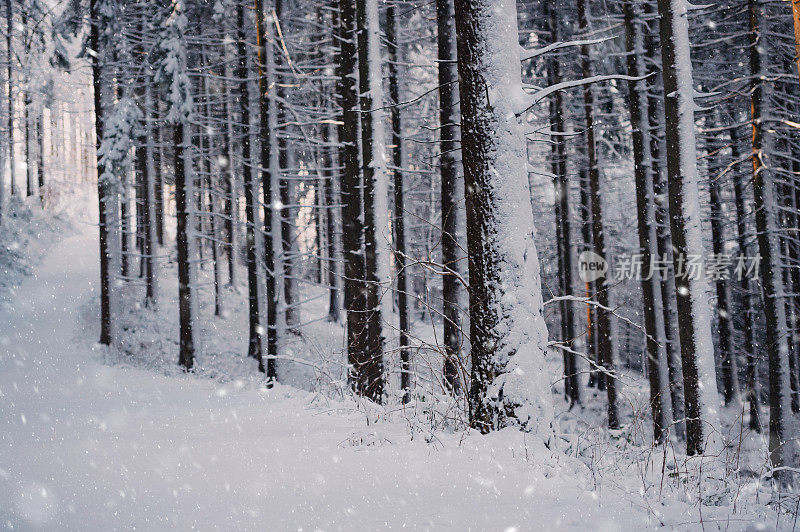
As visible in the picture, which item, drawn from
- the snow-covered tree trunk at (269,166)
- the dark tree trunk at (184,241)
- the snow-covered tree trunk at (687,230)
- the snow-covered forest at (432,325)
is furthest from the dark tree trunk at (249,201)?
the snow-covered tree trunk at (687,230)

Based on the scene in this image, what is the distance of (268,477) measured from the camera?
11.0 feet

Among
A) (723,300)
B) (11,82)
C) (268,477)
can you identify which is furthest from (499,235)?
(11,82)

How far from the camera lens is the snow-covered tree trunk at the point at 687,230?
24.2ft

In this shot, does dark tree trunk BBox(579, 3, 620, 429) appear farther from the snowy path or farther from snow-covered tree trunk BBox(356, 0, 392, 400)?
the snowy path

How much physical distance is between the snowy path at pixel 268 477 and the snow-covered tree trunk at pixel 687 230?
5.07m

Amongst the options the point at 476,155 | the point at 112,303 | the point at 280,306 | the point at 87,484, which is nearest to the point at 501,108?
the point at 476,155

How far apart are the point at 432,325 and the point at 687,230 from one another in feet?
13.6

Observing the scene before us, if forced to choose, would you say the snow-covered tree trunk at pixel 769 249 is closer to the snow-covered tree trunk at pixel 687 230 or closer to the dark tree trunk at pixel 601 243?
the dark tree trunk at pixel 601 243

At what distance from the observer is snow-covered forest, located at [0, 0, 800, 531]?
123 inches

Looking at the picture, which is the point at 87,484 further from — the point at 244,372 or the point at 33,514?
the point at 244,372

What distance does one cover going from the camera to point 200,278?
29.3 m

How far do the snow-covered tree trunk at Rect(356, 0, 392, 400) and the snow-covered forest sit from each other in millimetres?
35

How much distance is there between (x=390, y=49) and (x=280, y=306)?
7.28 metres

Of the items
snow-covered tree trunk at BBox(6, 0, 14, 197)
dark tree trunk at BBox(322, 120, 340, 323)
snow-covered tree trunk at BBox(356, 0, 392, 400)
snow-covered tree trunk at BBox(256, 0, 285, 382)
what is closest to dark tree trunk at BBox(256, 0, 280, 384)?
snow-covered tree trunk at BBox(256, 0, 285, 382)
